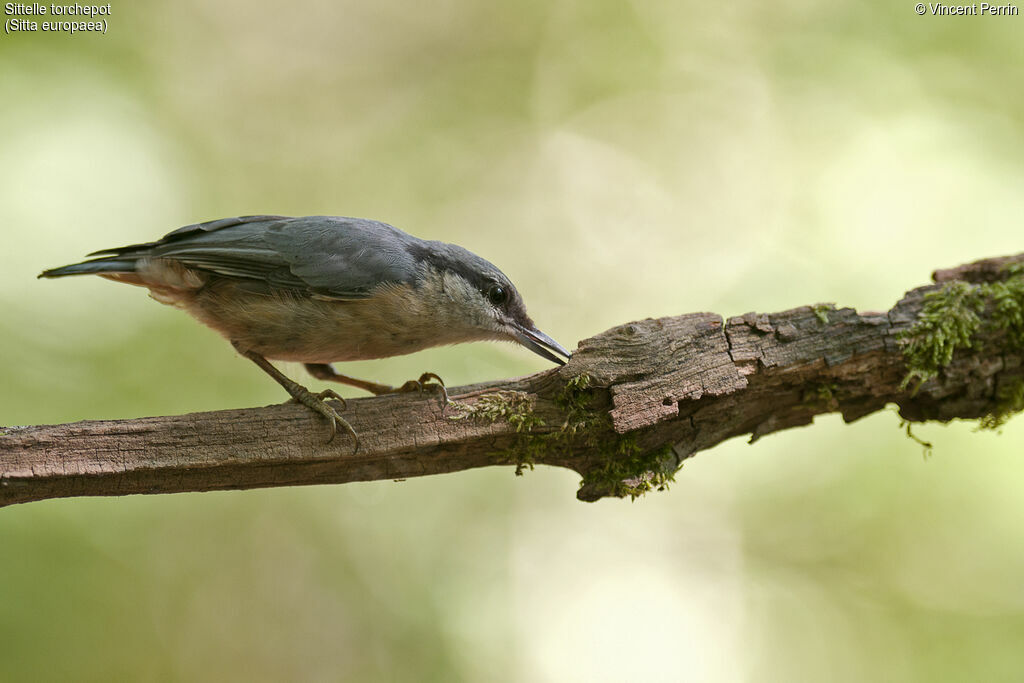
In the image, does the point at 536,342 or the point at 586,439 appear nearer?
the point at 586,439

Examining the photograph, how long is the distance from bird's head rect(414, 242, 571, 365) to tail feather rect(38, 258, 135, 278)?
4.16 feet

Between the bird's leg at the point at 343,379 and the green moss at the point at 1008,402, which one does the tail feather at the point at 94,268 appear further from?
the green moss at the point at 1008,402

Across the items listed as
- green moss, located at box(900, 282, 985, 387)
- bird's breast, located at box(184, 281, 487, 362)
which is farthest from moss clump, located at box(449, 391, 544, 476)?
green moss, located at box(900, 282, 985, 387)

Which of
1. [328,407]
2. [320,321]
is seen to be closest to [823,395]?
[328,407]

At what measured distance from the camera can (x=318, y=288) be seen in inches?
123

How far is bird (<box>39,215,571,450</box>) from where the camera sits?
3105 millimetres

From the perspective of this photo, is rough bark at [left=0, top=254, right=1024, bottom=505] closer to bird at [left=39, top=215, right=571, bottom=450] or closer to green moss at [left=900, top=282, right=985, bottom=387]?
green moss at [left=900, top=282, right=985, bottom=387]

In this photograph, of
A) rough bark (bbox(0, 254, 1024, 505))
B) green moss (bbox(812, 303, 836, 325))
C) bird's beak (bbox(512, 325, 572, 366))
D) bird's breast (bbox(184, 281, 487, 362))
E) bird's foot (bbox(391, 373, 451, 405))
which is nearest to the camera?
rough bark (bbox(0, 254, 1024, 505))

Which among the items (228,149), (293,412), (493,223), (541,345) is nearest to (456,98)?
(493,223)

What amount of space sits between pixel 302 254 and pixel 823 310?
7.16 feet

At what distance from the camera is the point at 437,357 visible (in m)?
5.11

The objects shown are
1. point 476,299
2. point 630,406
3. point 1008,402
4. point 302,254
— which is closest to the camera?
point 630,406

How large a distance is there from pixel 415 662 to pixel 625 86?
4.60 m

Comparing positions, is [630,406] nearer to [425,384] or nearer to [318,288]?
[425,384]
